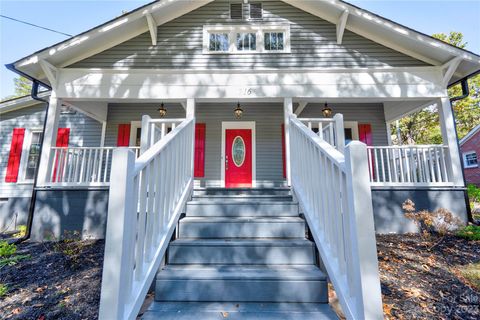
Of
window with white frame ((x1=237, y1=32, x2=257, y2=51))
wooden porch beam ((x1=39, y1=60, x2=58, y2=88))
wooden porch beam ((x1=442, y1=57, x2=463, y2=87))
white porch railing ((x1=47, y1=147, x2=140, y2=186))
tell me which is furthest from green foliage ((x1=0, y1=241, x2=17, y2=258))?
wooden porch beam ((x1=442, y1=57, x2=463, y2=87))

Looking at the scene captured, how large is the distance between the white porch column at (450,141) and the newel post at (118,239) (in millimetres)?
5828

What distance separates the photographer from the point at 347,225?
142 cm

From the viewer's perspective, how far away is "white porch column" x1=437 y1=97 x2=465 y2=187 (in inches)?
179

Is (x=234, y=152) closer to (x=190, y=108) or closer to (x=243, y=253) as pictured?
(x=190, y=108)

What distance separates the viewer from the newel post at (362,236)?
4.04 ft

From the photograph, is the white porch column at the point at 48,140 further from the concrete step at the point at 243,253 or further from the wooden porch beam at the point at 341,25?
the wooden porch beam at the point at 341,25

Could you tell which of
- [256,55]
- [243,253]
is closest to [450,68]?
[256,55]

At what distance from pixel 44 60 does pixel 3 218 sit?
14.3 ft

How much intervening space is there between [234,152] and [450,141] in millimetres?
4662

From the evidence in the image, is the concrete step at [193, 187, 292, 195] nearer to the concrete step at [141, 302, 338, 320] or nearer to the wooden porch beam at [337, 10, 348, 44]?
the concrete step at [141, 302, 338, 320]

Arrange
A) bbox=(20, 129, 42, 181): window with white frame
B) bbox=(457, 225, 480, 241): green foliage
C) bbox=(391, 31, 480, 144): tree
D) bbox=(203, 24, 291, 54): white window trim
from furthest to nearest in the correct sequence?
bbox=(391, 31, 480, 144): tree < bbox=(20, 129, 42, 181): window with white frame < bbox=(203, 24, 291, 54): white window trim < bbox=(457, 225, 480, 241): green foliage

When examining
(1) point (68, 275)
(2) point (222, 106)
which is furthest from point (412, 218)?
(1) point (68, 275)

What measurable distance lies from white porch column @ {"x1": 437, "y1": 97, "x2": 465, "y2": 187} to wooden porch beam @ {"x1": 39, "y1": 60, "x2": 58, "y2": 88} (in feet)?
26.7

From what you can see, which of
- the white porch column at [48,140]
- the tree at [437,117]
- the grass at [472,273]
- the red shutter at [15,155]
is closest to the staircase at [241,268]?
the grass at [472,273]
